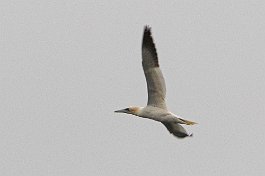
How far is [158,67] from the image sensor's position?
39500 mm

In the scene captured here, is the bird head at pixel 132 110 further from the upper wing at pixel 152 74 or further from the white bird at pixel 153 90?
the upper wing at pixel 152 74

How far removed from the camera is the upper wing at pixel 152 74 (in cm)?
3938

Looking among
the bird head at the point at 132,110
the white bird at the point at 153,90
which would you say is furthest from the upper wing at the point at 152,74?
the bird head at the point at 132,110

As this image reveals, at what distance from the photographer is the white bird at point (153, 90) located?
39406 mm

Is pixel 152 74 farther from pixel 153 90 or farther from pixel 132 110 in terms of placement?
pixel 132 110

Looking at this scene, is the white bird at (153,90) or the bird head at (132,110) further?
the bird head at (132,110)

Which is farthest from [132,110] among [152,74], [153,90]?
[152,74]

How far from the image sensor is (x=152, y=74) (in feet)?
129

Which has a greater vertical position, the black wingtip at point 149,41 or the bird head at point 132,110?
the black wingtip at point 149,41

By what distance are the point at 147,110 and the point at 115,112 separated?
2.12 m

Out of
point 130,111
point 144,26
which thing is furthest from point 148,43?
point 130,111

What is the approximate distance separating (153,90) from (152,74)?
36.4 inches

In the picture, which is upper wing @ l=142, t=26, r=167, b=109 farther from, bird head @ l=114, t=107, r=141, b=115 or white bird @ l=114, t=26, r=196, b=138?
bird head @ l=114, t=107, r=141, b=115

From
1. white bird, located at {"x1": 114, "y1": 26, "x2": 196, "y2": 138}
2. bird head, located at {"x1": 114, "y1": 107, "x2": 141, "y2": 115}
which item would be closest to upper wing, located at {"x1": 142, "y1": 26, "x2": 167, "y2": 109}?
white bird, located at {"x1": 114, "y1": 26, "x2": 196, "y2": 138}
